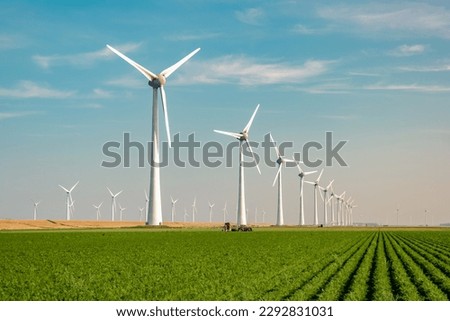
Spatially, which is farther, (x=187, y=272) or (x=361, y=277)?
(x=187, y=272)

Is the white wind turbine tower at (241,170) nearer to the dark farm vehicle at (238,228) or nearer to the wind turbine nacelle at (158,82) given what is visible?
the dark farm vehicle at (238,228)

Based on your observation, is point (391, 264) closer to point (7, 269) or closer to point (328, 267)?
point (328, 267)

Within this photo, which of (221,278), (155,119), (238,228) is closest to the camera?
(221,278)

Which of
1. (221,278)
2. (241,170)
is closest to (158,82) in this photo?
(241,170)

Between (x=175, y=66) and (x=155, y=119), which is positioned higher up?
(x=175, y=66)

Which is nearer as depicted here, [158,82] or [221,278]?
[221,278]

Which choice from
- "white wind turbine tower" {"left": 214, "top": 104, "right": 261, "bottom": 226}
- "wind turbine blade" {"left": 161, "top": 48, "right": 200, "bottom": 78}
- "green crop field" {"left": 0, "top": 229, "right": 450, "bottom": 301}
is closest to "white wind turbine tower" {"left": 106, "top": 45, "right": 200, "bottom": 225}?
"wind turbine blade" {"left": 161, "top": 48, "right": 200, "bottom": 78}

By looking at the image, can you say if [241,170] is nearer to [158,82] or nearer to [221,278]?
[158,82]

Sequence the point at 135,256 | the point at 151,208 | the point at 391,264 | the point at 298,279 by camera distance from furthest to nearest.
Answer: the point at 151,208 < the point at 135,256 < the point at 391,264 < the point at 298,279

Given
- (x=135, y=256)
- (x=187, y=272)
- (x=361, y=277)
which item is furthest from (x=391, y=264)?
(x=135, y=256)

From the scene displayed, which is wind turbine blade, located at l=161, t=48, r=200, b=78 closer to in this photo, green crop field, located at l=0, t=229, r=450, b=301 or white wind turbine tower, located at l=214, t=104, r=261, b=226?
white wind turbine tower, located at l=214, t=104, r=261, b=226
